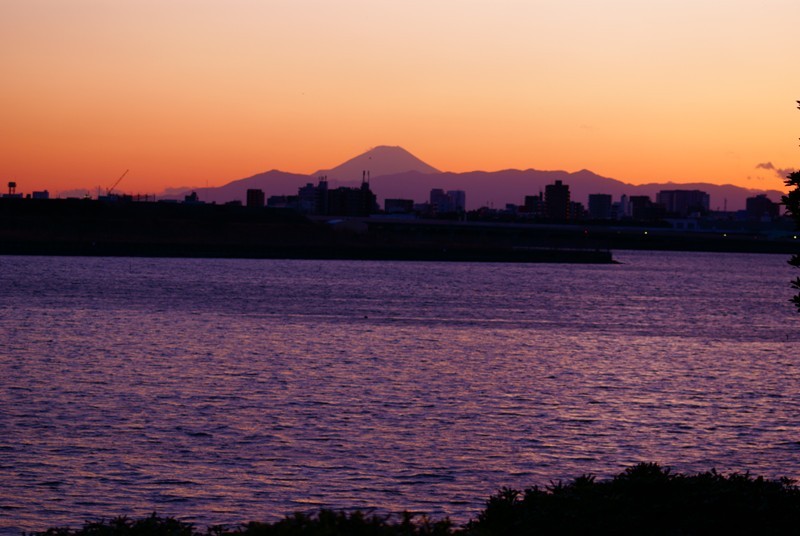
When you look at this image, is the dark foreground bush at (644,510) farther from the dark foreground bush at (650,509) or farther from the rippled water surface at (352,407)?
the rippled water surface at (352,407)

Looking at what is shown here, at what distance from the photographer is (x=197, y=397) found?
35.7m

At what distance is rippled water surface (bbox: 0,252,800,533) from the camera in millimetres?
23156

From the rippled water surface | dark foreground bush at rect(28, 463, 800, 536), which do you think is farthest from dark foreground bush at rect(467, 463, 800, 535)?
the rippled water surface

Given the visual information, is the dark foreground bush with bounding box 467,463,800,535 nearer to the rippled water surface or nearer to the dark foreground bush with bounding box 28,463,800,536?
the dark foreground bush with bounding box 28,463,800,536

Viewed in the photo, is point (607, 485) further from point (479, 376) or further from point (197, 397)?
point (479, 376)

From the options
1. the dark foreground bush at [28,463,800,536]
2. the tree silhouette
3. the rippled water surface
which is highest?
the tree silhouette

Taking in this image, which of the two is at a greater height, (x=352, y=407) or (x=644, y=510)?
(x=644, y=510)

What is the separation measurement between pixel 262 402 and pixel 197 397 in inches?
90.5

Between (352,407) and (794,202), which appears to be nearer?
(794,202)

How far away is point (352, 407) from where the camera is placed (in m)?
34.2

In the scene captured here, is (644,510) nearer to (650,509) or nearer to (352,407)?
(650,509)

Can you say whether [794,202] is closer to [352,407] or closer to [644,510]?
[644,510]

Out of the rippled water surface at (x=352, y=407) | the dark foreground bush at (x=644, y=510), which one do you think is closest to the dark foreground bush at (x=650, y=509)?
the dark foreground bush at (x=644, y=510)

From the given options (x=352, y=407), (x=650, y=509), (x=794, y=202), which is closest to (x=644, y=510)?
(x=650, y=509)
